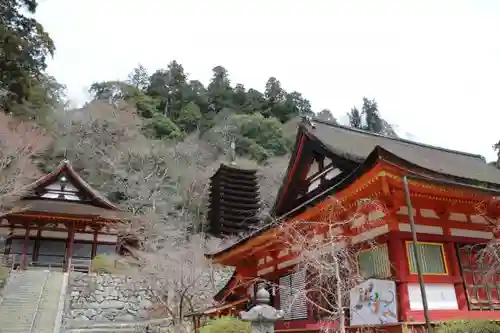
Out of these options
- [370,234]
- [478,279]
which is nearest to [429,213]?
[370,234]

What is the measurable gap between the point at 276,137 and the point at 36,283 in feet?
114

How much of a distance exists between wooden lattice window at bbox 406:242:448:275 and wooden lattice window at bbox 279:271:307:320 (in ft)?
10.1

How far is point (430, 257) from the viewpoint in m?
8.30

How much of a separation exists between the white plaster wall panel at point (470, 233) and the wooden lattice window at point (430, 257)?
0.56 metres

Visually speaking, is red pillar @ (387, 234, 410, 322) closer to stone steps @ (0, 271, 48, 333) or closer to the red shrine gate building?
the red shrine gate building

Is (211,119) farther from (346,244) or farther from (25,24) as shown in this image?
(346,244)

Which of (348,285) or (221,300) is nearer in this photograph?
(348,285)

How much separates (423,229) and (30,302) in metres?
16.9

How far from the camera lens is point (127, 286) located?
73.7ft

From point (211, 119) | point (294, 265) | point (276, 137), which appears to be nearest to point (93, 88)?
point (211, 119)

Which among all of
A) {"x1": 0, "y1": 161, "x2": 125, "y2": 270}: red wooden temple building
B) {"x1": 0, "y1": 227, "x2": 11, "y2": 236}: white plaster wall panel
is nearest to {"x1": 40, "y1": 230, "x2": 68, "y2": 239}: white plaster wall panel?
{"x1": 0, "y1": 161, "x2": 125, "y2": 270}: red wooden temple building

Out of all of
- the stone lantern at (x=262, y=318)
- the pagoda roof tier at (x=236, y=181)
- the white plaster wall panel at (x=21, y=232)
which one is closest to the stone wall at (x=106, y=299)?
the white plaster wall panel at (x=21, y=232)

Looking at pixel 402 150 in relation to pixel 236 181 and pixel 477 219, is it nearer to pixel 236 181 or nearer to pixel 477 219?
pixel 477 219

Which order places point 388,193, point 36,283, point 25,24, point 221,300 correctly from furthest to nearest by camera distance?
1. point 25,24
2. point 36,283
3. point 221,300
4. point 388,193
